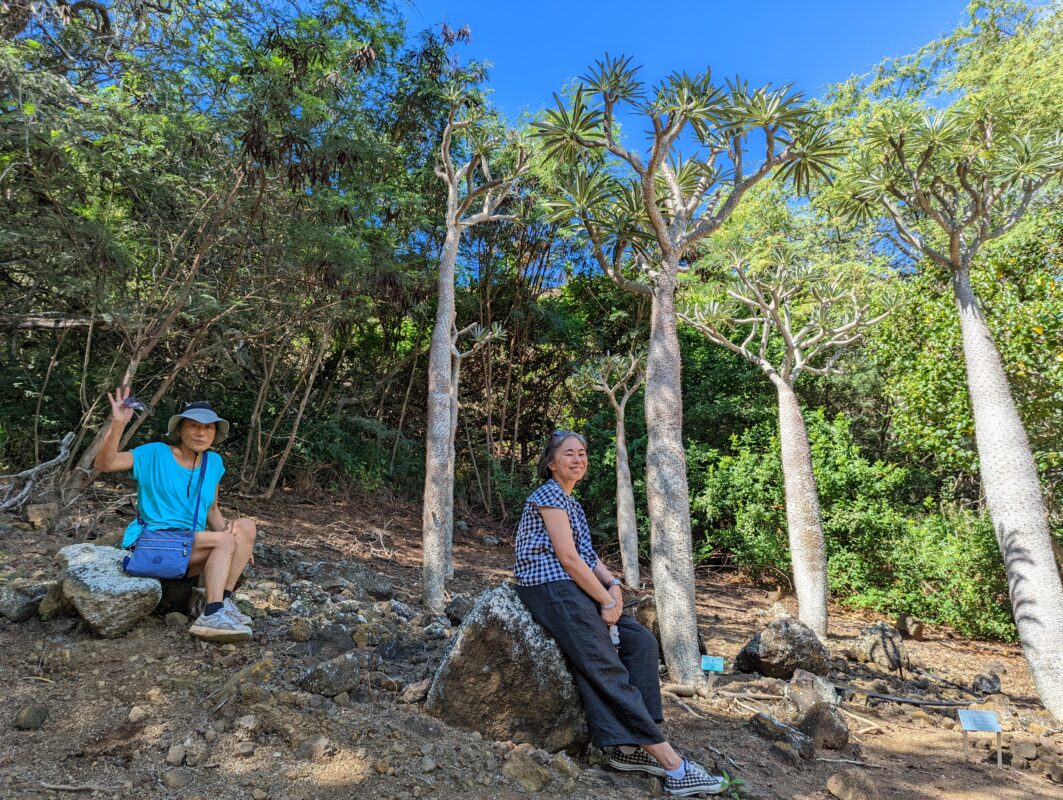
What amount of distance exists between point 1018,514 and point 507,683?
225 inches

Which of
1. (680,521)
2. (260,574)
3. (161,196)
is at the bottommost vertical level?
(260,574)

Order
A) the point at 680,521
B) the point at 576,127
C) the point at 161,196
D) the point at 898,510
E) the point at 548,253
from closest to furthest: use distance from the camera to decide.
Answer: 1. the point at 680,521
2. the point at 576,127
3. the point at 161,196
4. the point at 898,510
5. the point at 548,253

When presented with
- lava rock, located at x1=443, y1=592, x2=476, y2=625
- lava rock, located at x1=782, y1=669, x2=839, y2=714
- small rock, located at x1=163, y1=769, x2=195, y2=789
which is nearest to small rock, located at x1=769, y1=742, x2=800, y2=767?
lava rock, located at x1=782, y1=669, x2=839, y2=714

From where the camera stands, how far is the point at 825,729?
12.0 feet

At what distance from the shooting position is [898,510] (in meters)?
10.3

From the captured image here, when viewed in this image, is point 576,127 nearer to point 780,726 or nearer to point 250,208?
point 250,208

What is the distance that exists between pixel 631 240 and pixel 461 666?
4312mm

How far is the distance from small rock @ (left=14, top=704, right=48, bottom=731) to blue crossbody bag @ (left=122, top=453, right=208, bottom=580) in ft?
2.42

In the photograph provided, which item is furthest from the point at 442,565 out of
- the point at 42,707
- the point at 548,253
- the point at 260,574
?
the point at 548,253

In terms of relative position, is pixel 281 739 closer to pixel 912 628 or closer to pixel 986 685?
pixel 986 685

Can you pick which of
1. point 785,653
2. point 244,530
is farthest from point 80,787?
point 785,653

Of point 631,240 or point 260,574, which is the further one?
point 631,240

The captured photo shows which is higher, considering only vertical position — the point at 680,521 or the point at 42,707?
the point at 680,521

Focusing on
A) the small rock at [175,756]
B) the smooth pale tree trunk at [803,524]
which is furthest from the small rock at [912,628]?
the small rock at [175,756]
